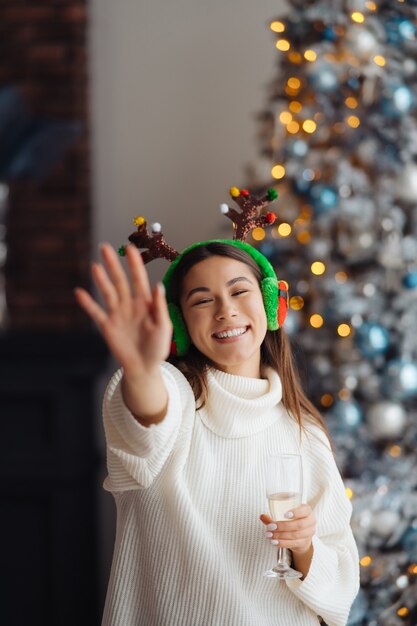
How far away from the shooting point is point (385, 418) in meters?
2.57

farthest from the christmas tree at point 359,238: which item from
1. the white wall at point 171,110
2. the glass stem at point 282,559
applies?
the glass stem at point 282,559

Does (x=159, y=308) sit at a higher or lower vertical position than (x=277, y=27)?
lower

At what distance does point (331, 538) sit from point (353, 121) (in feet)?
5.20

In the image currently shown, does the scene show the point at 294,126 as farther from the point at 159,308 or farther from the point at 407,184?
the point at 159,308

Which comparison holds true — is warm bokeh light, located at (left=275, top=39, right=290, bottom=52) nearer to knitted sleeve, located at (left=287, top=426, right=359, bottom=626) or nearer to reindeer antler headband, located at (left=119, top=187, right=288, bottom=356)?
reindeer antler headband, located at (left=119, top=187, right=288, bottom=356)

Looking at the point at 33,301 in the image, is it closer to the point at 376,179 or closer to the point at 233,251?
the point at 376,179

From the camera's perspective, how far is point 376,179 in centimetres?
264

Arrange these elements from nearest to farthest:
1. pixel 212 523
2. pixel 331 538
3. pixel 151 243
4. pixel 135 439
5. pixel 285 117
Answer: pixel 135 439 → pixel 212 523 → pixel 331 538 → pixel 151 243 → pixel 285 117

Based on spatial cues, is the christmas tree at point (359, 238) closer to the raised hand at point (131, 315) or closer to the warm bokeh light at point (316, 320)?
the warm bokeh light at point (316, 320)

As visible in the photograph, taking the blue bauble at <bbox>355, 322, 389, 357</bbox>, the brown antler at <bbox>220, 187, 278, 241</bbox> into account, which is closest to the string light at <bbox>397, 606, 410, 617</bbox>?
the blue bauble at <bbox>355, 322, 389, 357</bbox>

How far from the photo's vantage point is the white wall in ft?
11.2

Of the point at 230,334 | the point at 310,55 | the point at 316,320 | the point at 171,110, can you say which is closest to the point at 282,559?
the point at 230,334

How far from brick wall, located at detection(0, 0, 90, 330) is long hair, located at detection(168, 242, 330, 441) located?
1868mm

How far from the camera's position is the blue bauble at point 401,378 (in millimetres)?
2553
